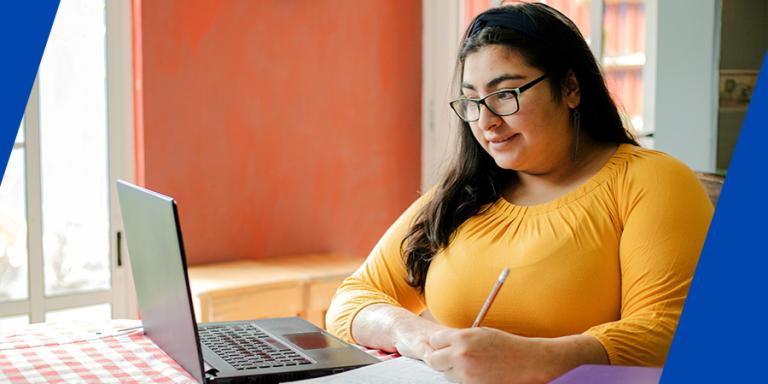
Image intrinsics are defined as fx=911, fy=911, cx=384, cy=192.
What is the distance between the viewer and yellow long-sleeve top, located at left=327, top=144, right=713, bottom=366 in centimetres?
145

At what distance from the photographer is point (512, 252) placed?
1.61 m

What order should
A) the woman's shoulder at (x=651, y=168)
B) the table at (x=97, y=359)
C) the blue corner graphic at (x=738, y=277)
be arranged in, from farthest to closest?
the woman's shoulder at (x=651, y=168) → the table at (x=97, y=359) → the blue corner graphic at (x=738, y=277)

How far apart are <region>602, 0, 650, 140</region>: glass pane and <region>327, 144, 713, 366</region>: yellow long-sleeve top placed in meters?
1.46

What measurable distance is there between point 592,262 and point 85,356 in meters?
0.85

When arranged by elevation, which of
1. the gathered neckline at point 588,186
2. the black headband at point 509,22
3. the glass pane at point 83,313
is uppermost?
the black headband at point 509,22

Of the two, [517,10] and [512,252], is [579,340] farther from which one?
[517,10]

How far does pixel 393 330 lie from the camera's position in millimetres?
1525

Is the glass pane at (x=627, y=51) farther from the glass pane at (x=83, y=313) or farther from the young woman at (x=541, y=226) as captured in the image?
the glass pane at (x=83, y=313)

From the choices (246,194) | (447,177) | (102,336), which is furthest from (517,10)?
(246,194)

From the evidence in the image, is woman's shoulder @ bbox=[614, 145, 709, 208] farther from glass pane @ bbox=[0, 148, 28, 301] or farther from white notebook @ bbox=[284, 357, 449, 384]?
glass pane @ bbox=[0, 148, 28, 301]

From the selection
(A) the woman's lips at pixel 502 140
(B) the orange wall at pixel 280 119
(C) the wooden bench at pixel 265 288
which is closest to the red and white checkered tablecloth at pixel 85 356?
(A) the woman's lips at pixel 502 140

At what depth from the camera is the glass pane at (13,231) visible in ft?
9.94

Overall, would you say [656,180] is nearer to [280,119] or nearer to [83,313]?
[280,119]

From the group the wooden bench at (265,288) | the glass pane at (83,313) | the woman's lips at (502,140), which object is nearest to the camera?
the woman's lips at (502,140)
